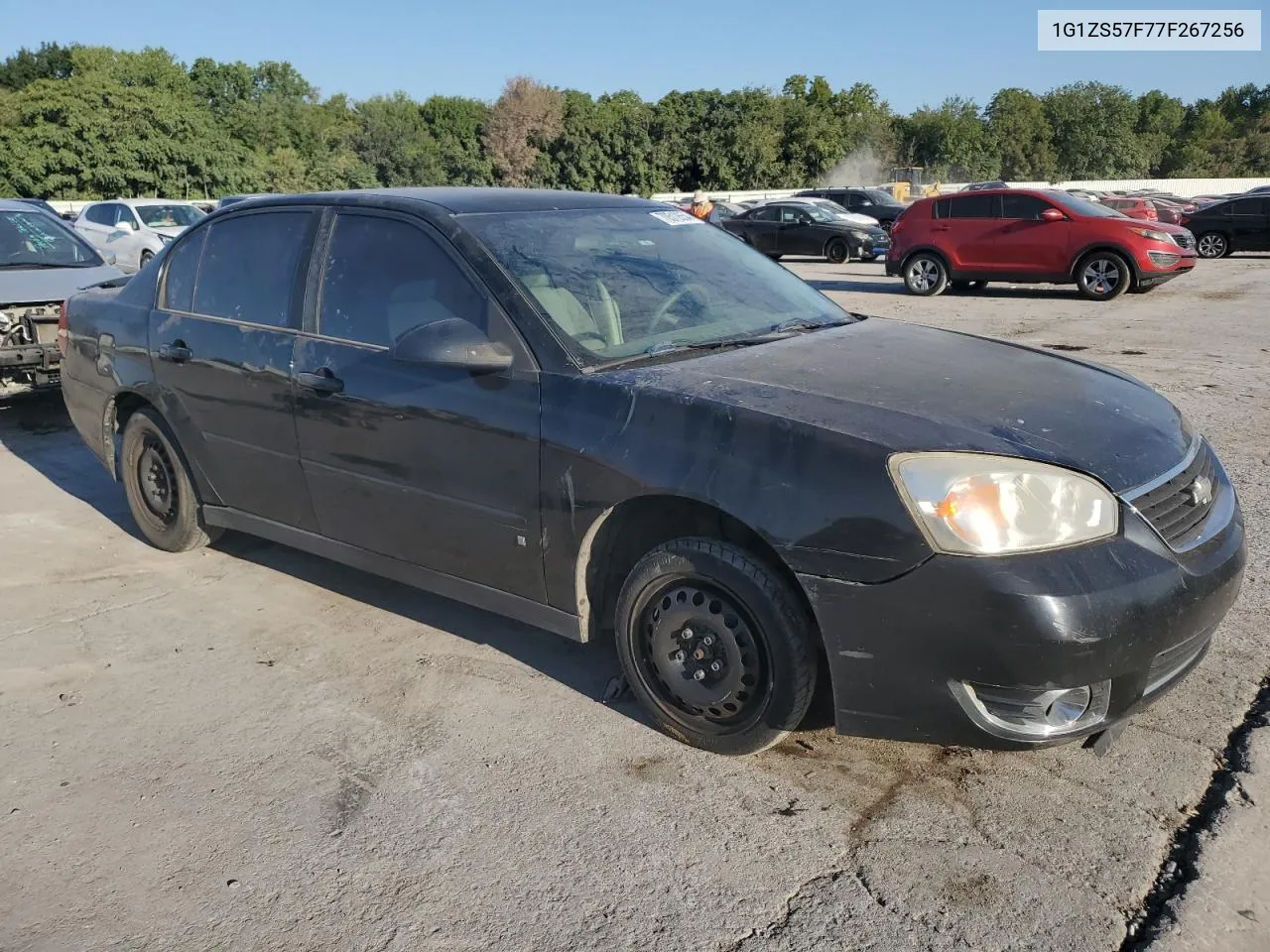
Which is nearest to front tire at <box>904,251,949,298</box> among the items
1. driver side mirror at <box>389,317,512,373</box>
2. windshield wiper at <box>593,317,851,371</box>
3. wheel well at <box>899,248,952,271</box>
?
wheel well at <box>899,248,952,271</box>

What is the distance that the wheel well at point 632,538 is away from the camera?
124 inches

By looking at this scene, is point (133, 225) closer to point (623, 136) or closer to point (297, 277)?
point (297, 277)

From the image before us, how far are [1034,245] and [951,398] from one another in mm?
14475

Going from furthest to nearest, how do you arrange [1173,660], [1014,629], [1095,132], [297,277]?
[1095,132] < [297,277] < [1173,660] < [1014,629]

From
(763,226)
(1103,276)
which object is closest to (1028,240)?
(1103,276)

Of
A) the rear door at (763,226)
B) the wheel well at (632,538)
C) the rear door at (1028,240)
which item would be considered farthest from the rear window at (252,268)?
the rear door at (763,226)

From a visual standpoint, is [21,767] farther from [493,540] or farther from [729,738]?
[729,738]

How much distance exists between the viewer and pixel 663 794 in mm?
3090

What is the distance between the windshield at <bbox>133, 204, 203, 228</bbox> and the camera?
Answer: 2116 cm

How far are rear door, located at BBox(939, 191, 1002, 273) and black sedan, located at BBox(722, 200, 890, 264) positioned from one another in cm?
715

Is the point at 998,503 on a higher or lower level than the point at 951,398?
lower

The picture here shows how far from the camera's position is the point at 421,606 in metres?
4.59

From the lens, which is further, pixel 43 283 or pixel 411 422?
pixel 43 283

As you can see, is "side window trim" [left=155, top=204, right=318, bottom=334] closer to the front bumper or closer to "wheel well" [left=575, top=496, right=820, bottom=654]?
"wheel well" [left=575, top=496, right=820, bottom=654]
